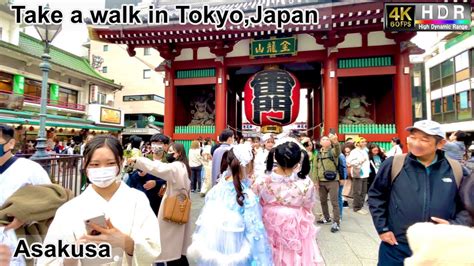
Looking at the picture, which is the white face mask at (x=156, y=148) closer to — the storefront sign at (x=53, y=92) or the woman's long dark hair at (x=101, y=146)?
the woman's long dark hair at (x=101, y=146)

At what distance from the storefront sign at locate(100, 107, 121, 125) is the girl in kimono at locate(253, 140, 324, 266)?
20.8m

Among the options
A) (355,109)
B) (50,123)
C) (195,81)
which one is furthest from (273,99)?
(50,123)

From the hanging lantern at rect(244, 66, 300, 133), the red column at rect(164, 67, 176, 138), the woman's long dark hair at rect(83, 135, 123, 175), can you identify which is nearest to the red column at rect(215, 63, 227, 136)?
the hanging lantern at rect(244, 66, 300, 133)

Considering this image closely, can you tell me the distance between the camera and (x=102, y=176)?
4.59ft

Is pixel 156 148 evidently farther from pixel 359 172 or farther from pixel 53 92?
pixel 53 92

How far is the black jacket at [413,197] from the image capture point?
1829 millimetres

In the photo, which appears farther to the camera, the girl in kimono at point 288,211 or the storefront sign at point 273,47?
the storefront sign at point 273,47

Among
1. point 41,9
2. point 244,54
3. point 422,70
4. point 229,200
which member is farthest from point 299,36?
point 422,70

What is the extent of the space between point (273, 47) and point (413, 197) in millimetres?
7445

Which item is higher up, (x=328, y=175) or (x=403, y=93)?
(x=403, y=93)

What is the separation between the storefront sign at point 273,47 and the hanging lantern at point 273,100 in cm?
71

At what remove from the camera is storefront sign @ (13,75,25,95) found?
49.8ft

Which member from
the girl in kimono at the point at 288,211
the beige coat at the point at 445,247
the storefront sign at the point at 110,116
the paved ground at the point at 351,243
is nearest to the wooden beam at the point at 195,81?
the paved ground at the point at 351,243

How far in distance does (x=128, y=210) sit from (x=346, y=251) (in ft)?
10.2
